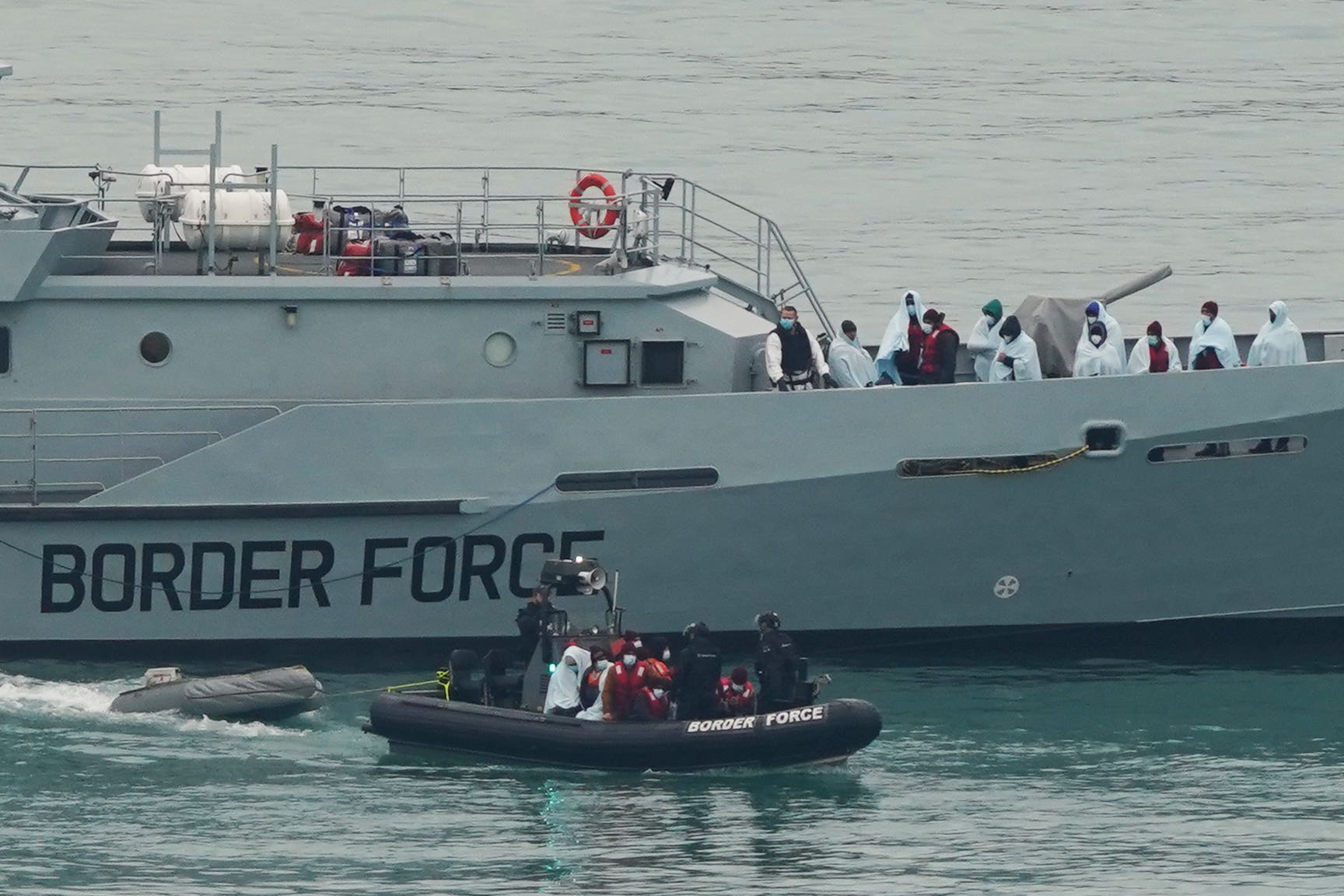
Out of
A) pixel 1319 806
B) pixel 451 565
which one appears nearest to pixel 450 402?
pixel 451 565

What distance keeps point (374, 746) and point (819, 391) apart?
4.64 m

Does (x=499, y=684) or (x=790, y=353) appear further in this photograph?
(x=790, y=353)

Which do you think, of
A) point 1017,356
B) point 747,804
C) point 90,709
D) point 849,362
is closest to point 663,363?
point 849,362

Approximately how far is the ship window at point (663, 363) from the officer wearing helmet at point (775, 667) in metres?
2.85

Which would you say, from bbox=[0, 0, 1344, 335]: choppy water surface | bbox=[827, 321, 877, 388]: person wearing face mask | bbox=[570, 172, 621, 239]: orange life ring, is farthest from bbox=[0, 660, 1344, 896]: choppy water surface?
bbox=[0, 0, 1344, 335]: choppy water surface

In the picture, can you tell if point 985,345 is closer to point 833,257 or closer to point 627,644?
point 627,644

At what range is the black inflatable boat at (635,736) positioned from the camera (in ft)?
56.4

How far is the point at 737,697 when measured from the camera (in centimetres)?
1762

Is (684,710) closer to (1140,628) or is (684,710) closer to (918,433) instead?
(918,433)

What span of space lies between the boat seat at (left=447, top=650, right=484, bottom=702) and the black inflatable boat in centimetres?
27

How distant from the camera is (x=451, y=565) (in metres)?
19.3

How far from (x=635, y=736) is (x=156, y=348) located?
17.8 ft

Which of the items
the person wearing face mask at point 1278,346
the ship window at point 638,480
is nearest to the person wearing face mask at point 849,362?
the ship window at point 638,480

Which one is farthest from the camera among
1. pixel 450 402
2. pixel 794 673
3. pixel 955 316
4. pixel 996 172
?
pixel 996 172
